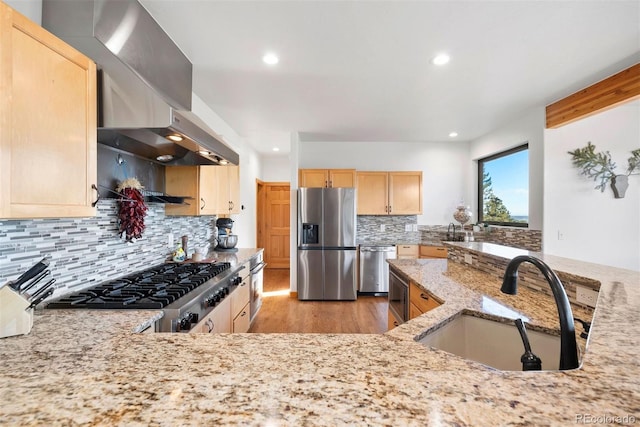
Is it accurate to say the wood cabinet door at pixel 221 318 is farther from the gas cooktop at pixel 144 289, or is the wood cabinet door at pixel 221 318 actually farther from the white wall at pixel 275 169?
the white wall at pixel 275 169

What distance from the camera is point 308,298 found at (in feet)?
13.6

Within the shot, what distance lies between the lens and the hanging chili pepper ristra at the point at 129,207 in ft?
6.16

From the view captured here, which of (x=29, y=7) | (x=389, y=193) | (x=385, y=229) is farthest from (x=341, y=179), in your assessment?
(x=29, y=7)

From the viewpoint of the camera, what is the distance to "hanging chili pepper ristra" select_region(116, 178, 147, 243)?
1879mm

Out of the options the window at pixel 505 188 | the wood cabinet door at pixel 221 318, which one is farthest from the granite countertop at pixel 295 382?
the window at pixel 505 188

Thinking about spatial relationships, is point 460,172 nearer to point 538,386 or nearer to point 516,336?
point 516,336

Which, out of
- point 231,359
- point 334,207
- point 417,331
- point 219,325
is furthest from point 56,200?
point 334,207

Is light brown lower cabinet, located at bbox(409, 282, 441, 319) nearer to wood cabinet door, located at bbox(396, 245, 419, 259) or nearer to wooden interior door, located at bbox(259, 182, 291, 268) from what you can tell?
wood cabinet door, located at bbox(396, 245, 419, 259)

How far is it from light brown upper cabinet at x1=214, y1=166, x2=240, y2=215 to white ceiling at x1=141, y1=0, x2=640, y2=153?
2.40ft

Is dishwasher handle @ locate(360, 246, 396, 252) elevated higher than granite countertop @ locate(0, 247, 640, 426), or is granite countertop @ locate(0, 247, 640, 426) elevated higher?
granite countertop @ locate(0, 247, 640, 426)

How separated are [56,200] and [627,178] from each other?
16.3 feet

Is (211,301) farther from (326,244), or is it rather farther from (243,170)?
(243,170)

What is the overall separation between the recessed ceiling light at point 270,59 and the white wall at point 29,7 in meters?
1.25
